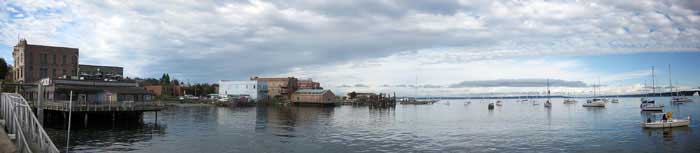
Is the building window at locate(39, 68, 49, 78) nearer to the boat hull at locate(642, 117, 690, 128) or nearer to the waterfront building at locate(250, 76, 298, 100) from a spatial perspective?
the waterfront building at locate(250, 76, 298, 100)

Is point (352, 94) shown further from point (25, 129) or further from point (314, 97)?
point (25, 129)

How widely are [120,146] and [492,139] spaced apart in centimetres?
2934

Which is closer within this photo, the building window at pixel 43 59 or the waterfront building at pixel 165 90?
the building window at pixel 43 59

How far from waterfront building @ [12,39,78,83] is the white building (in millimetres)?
52991

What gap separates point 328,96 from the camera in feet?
422

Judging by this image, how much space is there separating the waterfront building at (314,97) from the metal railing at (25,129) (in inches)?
4043

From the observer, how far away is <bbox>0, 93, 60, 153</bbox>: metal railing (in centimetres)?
1595

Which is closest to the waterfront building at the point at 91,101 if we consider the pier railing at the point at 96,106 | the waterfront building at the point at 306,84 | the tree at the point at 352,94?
the pier railing at the point at 96,106

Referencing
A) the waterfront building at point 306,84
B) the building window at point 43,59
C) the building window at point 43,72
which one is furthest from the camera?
the waterfront building at point 306,84

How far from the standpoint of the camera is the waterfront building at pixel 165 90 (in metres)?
130

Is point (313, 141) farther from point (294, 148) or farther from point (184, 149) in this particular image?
point (184, 149)

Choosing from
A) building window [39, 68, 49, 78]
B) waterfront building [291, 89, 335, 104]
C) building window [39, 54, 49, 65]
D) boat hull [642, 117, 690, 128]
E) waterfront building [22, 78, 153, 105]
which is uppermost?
building window [39, 54, 49, 65]

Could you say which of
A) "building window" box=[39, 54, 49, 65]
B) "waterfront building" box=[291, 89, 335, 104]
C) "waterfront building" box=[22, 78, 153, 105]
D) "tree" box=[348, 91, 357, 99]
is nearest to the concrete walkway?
"waterfront building" box=[22, 78, 153, 105]

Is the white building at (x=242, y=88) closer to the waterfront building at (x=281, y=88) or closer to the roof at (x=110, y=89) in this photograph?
the waterfront building at (x=281, y=88)
